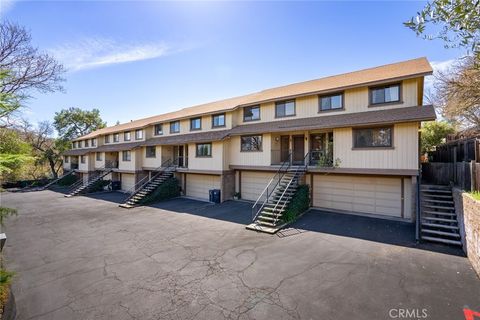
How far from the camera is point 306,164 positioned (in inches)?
602

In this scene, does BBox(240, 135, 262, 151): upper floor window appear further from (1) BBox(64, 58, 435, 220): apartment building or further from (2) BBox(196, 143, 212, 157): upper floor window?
(2) BBox(196, 143, 212, 157): upper floor window

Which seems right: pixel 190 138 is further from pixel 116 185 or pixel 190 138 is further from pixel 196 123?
pixel 116 185

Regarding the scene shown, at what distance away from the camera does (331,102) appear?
14859mm

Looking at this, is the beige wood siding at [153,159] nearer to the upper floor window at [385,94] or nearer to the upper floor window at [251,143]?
the upper floor window at [251,143]

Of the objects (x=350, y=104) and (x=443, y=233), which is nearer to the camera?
(x=443, y=233)

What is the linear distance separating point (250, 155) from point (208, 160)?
12.4 feet

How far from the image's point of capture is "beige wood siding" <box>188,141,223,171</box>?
59.6ft

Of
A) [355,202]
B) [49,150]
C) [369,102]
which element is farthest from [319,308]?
[49,150]

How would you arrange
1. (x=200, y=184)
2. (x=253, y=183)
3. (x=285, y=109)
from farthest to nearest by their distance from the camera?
(x=200, y=184), (x=253, y=183), (x=285, y=109)

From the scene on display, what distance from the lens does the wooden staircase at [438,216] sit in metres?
9.51

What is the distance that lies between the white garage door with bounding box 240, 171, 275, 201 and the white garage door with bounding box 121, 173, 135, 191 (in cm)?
1479

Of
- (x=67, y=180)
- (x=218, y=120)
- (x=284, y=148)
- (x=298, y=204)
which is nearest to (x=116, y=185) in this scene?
(x=67, y=180)

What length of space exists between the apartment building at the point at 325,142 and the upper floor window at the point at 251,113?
0.08m

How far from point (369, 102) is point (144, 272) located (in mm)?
14020
